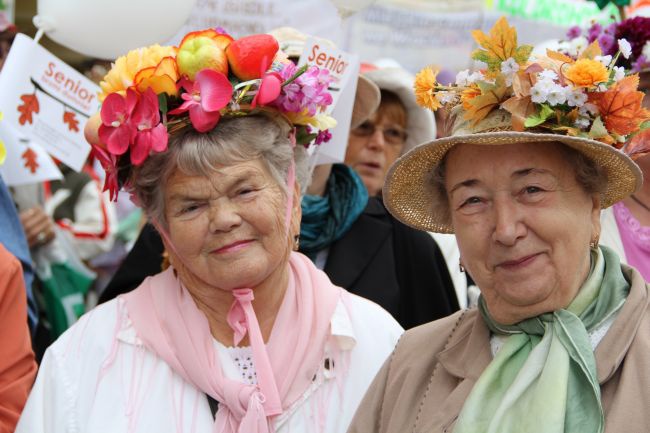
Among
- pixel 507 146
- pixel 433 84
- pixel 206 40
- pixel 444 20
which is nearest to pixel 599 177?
pixel 507 146

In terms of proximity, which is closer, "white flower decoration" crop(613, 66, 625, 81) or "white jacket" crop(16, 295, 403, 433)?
"white flower decoration" crop(613, 66, 625, 81)

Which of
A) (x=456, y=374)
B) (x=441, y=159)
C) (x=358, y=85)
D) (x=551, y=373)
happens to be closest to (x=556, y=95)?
(x=441, y=159)

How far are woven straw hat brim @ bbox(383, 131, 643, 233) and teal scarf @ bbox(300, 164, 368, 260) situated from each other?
129cm

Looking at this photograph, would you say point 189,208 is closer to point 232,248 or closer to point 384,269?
point 232,248

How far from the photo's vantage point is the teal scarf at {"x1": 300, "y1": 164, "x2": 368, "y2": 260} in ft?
15.2

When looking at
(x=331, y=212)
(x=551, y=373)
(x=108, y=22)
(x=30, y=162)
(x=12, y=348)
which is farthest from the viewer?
(x=30, y=162)

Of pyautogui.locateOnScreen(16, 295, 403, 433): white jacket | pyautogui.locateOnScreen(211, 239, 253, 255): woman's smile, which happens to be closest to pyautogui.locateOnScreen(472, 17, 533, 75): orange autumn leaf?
pyautogui.locateOnScreen(211, 239, 253, 255): woman's smile

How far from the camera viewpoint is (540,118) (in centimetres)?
276

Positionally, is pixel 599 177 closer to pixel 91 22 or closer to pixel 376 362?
pixel 376 362

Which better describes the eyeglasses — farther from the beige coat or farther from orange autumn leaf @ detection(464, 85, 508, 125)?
orange autumn leaf @ detection(464, 85, 508, 125)

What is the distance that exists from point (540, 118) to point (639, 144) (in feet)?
1.18

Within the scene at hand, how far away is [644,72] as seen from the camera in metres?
4.49

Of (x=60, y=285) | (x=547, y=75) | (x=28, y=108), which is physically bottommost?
(x=60, y=285)

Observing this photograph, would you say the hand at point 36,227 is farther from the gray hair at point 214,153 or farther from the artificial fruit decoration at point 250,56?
the artificial fruit decoration at point 250,56
